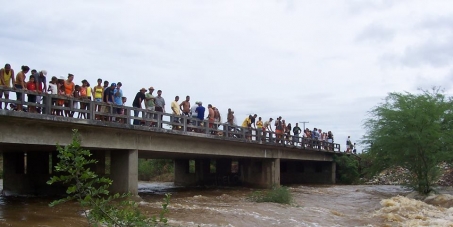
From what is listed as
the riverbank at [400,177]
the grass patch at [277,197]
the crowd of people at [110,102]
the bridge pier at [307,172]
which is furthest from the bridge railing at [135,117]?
the bridge pier at [307,172]

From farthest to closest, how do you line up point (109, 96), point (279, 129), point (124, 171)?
point (279, 129) < point (124, 171) < point (109, 96)

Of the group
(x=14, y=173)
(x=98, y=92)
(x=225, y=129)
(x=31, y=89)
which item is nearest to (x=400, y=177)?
(x=225, y=129)

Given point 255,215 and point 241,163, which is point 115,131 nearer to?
point 255,215

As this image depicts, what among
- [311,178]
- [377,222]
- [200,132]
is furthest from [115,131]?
[311,178]

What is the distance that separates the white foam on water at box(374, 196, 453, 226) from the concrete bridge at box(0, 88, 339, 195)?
8852mm

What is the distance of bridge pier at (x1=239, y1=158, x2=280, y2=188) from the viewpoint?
3183 centimetres

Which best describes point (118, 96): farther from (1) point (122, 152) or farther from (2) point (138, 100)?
(1) point (122, 152)

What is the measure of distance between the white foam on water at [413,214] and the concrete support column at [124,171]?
9402mm

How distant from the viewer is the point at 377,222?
16000 mm

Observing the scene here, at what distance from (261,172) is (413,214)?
15.2 metres

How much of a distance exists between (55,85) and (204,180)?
2001cm

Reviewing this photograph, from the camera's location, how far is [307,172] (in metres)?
43.2

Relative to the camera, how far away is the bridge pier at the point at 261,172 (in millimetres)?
31828

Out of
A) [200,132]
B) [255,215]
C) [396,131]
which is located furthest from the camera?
[396,131]
